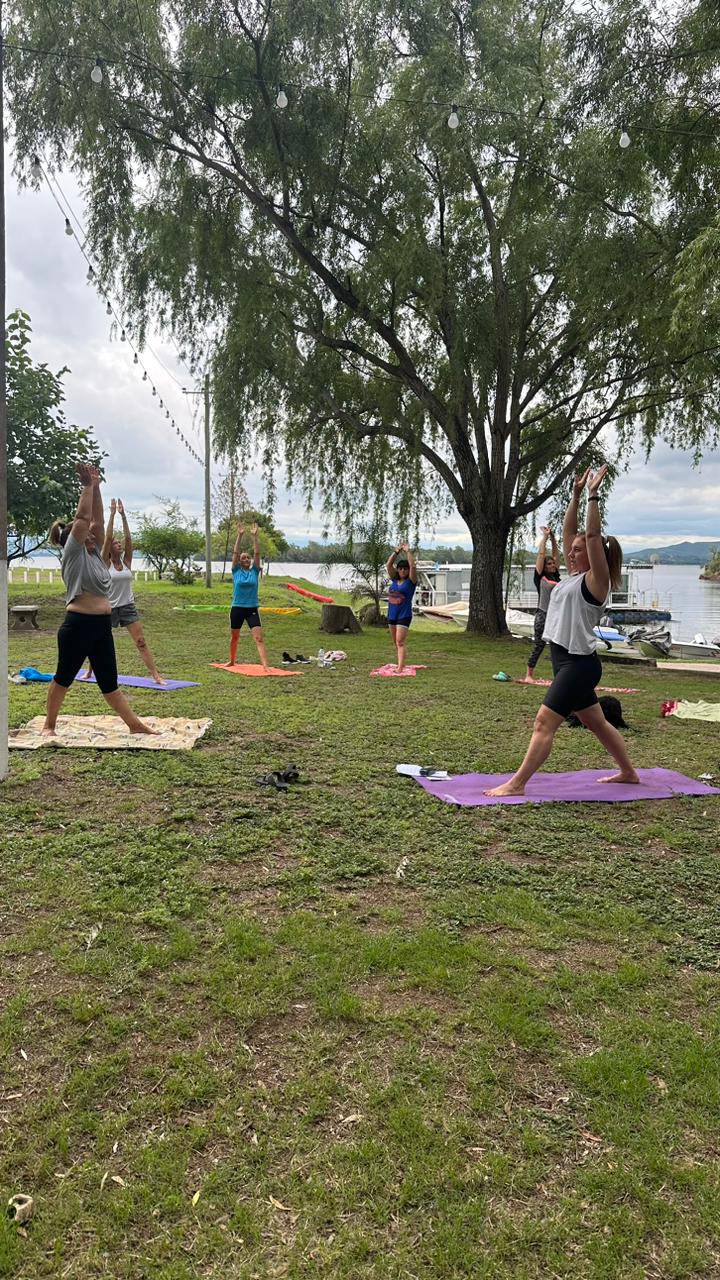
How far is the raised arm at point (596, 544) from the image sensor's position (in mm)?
4820

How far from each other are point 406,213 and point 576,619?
12.1 metres

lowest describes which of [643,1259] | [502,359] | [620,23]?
[643,1259]

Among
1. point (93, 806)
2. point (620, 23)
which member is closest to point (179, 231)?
point (620, 23)

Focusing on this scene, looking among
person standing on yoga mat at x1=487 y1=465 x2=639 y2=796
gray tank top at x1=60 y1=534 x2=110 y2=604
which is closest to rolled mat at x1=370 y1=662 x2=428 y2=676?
gray tank top at x1=60 y1=534 x2=110 y2=604

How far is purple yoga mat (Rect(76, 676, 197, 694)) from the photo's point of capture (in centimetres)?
917

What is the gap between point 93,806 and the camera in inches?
190

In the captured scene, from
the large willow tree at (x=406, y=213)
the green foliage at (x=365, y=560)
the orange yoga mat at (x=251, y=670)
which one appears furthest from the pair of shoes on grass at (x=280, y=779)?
the green foliage at (x=365, y=560)

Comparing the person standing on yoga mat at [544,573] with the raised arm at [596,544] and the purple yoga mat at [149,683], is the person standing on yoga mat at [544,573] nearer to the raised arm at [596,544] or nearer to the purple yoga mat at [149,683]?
the raised arm at [596,544]

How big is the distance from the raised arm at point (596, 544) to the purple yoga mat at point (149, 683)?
218 inches

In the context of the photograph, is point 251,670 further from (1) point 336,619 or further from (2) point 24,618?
(2) point 24,618

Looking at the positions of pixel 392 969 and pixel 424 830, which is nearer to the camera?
pixel 392 969

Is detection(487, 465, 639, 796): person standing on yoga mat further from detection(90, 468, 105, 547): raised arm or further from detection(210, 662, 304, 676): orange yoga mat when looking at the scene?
detection(210, 662, 304, 676): orange yoga mat

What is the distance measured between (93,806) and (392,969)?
2.54 meters

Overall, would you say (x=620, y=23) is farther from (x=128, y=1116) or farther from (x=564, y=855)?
(x=128, y=1116)
